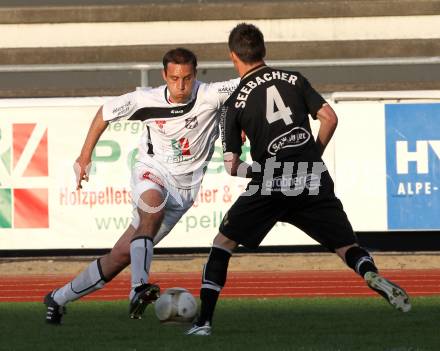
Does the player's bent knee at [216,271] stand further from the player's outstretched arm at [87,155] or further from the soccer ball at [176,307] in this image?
the player's outstretched arm at [87,155]

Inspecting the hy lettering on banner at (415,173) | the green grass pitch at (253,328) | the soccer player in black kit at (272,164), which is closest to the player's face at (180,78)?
the soccer player in black kit at (272,164)

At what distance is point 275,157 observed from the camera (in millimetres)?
7152

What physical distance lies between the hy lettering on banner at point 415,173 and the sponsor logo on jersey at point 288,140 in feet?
21.9

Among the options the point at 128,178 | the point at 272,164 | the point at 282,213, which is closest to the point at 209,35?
the point at 128,178

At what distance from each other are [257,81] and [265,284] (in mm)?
5316

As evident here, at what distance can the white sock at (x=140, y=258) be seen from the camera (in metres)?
7.86

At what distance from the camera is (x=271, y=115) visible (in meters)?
7.11

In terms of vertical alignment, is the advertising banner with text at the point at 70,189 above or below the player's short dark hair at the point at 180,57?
below

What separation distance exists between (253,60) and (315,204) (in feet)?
3.11

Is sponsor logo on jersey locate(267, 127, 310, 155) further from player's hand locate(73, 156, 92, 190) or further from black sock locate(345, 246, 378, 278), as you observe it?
player's hand locate(73, 156, 92, 190)

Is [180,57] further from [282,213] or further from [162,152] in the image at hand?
[282,213]

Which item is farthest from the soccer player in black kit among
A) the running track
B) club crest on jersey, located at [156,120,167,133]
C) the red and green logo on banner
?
the red and green logo on banner

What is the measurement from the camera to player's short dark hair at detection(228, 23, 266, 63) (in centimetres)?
713

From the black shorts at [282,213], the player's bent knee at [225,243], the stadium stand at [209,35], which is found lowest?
the player's bent knee at [225,243]
